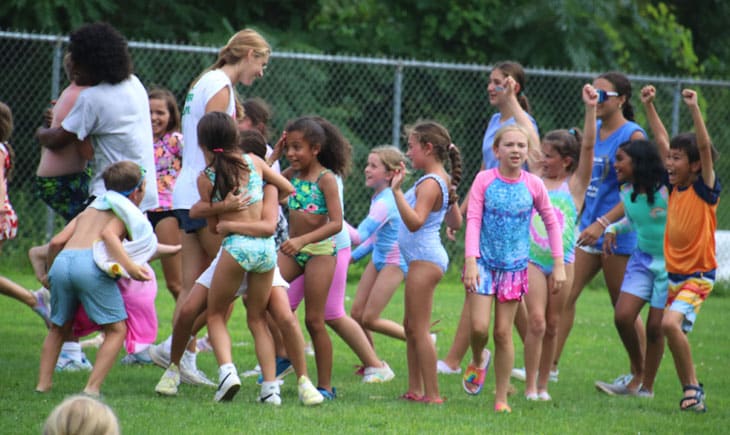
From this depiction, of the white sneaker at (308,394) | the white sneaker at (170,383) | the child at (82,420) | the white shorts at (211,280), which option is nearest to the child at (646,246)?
the white sneaker at (308,394)

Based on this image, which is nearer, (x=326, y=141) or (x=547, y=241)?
(x=326, y=141)

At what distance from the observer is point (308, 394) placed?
6.12 metres

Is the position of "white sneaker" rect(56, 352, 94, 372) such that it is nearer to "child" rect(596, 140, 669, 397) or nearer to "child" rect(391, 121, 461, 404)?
"child" rect(391, 121, 461, 404)

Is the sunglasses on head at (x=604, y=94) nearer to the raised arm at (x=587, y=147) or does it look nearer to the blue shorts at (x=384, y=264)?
the raised arm at (x=587, y=147)

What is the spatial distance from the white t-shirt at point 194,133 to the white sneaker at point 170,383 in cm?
95

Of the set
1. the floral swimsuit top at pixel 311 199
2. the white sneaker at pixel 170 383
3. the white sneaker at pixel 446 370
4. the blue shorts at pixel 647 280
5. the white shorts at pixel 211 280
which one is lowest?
the white sneaker at pixel 446 370

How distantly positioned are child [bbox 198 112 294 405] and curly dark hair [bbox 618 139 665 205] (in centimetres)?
243

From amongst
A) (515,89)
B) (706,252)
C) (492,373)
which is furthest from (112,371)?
(706,252)

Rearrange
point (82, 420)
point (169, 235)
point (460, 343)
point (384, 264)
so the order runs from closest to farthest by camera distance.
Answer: point (82, 420) < point (169, 235) < point (460, 343) < point (384, 264)

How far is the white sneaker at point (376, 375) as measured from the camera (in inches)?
289

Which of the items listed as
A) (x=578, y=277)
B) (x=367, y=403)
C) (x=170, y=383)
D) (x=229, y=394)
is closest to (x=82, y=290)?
(x=170, y=383)

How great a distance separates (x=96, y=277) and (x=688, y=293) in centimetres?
359

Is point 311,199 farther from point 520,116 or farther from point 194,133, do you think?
point 520,116

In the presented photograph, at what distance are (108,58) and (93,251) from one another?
46.9 inches
